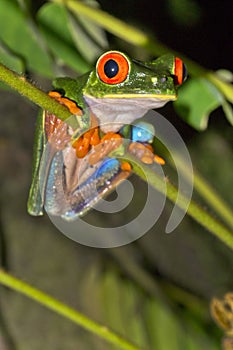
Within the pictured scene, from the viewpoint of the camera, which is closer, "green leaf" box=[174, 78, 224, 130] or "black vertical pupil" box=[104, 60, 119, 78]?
"black vertical pupil" box=[104, 60, 119, 78]

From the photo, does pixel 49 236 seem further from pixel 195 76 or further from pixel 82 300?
pixel 195 76

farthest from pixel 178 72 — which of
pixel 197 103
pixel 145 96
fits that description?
pixel 197 103

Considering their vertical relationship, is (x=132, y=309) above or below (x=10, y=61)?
below

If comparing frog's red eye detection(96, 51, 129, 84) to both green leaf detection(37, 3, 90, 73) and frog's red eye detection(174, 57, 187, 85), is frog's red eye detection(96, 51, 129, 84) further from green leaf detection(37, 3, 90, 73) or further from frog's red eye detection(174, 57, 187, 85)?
green leaf detection(37, 3, 90, 73)

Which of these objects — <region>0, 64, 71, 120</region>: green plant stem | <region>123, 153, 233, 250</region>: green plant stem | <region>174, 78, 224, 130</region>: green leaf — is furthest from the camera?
Result: <region>174, 78, 224, 130</region>: green leaf

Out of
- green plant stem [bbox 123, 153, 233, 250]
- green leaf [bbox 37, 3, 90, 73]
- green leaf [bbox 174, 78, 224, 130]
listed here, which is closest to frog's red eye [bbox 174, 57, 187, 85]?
green plant stem [bbox 123, 153, 233, 250]

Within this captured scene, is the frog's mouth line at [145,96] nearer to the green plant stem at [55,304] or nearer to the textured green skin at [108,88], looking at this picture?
the textured green skin at [108,88]

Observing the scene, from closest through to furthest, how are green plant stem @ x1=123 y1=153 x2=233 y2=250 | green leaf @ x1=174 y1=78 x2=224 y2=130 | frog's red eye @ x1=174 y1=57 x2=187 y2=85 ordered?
1. green plant stem @ x1=123 y1=153 x2=233 y2=250
2. frog's red eye @ x1=174 y1=57 x2=187 y2=85
3. green leaf @ x1=174 y1=78 x2=224 y2=130

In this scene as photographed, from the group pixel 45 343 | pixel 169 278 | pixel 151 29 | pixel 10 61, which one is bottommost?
pixel 45 343

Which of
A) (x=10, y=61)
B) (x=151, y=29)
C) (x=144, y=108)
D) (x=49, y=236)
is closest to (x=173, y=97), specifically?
(x=144, y=108)
